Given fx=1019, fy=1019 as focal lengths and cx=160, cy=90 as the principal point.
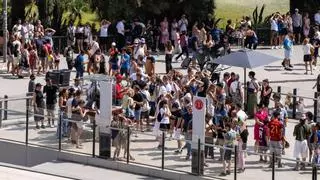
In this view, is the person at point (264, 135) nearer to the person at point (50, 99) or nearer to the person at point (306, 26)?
the person at point (50, 99)

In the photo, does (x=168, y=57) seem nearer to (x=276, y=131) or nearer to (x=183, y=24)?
(x=183, y=24)

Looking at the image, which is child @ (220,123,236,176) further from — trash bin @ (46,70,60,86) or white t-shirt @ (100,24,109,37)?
white t-shirt @ (100,24,109,37)

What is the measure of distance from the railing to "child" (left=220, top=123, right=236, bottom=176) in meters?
0.09

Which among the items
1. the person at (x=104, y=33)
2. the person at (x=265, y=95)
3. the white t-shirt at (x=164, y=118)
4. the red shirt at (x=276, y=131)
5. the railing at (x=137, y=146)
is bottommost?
the railing at (x=137, y=146)

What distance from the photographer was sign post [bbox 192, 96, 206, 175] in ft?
84.6

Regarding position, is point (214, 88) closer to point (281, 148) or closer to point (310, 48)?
point (281, 148)

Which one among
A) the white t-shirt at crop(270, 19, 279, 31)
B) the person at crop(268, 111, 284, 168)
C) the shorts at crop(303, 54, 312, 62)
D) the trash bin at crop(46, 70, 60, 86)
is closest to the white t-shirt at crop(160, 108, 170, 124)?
the person at crop(268, 111, 284, 168)

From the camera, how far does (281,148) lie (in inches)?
1022

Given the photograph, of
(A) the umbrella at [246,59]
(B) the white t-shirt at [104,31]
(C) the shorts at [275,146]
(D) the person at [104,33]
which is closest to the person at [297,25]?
(D) the person at [104,33]

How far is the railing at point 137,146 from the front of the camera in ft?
84.7

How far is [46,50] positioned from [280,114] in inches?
524

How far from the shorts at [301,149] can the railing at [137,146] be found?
2.87 ft

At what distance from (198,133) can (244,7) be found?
4321 centimetres

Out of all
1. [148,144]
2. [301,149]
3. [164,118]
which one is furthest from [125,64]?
[301,149]
